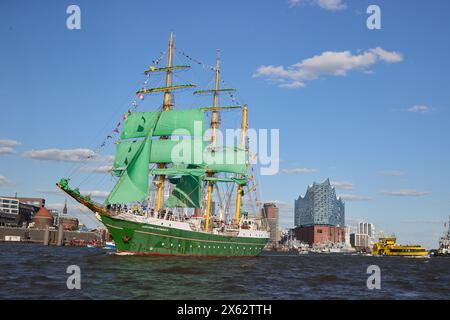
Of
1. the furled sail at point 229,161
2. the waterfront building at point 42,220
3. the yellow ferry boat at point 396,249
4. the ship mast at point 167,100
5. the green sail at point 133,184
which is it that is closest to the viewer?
the green sail at point 133,184

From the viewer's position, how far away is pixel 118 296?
2636 centimetres

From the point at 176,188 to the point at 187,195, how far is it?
276 cm

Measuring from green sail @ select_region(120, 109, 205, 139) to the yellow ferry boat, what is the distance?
102 m

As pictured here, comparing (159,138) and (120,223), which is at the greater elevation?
(159,138)

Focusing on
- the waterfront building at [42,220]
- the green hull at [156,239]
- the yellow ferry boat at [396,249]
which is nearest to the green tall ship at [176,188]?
the green hull at [156,239]

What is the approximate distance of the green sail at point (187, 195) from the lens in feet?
281

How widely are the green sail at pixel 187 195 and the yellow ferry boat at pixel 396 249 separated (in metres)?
98.4

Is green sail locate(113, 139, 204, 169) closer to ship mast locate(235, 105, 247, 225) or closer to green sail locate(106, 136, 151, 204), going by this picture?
green sail locate(106, 136, 151, 204)

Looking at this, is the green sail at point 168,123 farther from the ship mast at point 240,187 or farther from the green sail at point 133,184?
the green sail at point 133,184
